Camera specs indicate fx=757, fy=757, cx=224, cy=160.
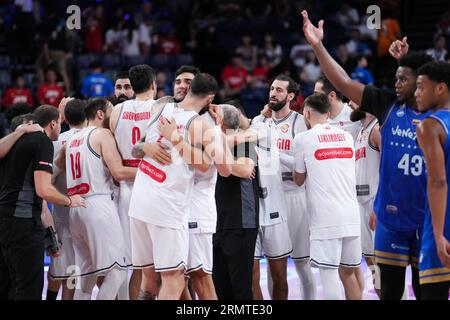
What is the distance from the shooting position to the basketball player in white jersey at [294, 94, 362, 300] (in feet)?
21.6

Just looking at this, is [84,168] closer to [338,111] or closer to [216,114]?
[216,114]

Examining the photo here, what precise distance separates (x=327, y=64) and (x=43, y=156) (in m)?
2.52

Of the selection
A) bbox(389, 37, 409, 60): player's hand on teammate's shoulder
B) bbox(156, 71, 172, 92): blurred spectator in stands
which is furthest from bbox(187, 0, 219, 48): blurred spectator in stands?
bbox(389, 37, 409, 60): player's hand on teammate's shoulder

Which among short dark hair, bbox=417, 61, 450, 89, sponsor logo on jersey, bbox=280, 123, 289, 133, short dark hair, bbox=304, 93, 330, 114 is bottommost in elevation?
sponsor logo on jersey, bbox=280, 123, 289, 133

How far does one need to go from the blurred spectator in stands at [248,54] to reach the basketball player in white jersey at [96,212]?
9943 millimetres

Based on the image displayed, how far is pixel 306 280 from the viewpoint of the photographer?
7230 mm

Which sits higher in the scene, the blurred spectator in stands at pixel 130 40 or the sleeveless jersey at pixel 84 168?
the blurred spectator in stands at pixel 130 40

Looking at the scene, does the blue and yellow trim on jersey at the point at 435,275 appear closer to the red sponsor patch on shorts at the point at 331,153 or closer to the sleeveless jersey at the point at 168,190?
the sleeveless jersey at the point at 168,190

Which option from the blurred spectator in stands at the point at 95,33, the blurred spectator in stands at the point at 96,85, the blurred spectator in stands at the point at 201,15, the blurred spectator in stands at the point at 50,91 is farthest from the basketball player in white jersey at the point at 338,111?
the blurred spectator in stands at the point at 201,15

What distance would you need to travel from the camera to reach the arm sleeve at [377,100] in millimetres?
5094

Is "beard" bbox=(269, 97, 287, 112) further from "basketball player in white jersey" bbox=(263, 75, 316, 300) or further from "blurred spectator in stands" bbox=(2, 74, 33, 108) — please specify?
"blurred spectator in stands" bbox=(2, 74, 33, 108)

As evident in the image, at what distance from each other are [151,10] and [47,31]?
336 centimetres

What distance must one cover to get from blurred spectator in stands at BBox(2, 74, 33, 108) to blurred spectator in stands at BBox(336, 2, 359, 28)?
704 cm

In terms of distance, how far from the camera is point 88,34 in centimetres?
1630
